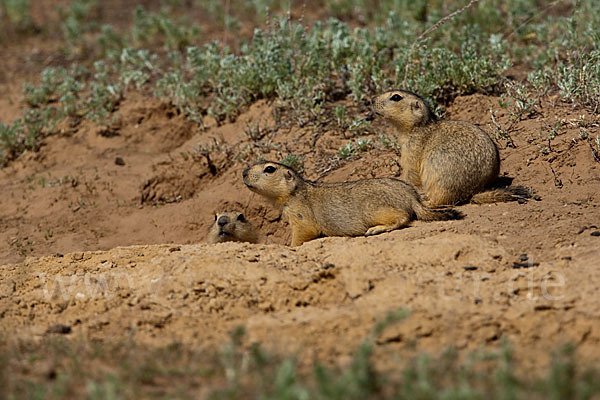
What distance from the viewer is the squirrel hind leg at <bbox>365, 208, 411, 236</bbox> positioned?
676 cm

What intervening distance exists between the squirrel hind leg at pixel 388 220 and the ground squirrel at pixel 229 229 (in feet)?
5.27

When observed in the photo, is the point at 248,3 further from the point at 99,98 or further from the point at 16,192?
the point at 16,192

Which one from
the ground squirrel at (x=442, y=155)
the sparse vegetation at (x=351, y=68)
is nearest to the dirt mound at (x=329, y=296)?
the ground squirrel at (x=442, y=155)

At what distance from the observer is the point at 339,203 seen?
718 cm

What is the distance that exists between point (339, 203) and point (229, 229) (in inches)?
52.6

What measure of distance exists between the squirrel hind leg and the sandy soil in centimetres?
27

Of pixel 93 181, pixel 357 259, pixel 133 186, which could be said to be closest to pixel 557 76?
pixel 357 259

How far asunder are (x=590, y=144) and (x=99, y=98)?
299 inches

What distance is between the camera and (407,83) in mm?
9312

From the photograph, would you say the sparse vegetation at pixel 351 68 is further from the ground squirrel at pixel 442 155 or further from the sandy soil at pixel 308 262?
the ground squirrel at pixel 442 155

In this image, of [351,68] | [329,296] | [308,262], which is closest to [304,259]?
[308,262]

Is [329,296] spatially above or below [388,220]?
above

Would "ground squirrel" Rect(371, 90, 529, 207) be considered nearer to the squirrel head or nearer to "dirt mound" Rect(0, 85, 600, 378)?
the squirrel head

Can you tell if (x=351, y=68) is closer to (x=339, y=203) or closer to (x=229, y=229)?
(x=339, y=203)
